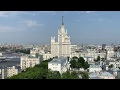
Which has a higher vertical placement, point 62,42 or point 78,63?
point 62,42

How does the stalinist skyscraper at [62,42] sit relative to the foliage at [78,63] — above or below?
above

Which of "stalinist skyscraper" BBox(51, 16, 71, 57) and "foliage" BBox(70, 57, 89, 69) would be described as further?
"foliage" BBox(70, 57, 89, 69)

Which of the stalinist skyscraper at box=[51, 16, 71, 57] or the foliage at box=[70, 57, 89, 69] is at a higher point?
the stalinist skyscraper at box=[51, 16, 71, 57]

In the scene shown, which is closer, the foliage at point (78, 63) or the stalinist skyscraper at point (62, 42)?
the stalinist skyscraper at point (62, 42)

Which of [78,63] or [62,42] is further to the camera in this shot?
[78,63]
